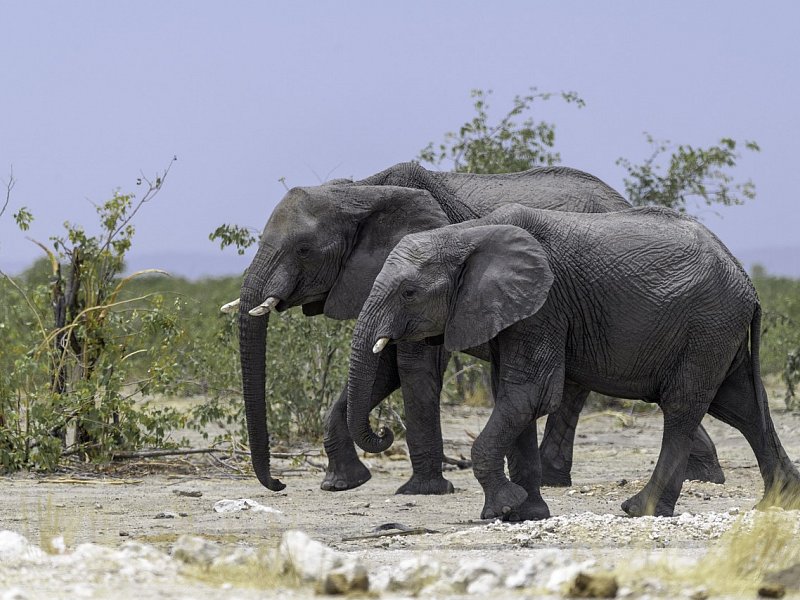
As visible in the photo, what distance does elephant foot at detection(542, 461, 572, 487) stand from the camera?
11570 mm

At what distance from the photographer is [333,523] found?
9.38 meters

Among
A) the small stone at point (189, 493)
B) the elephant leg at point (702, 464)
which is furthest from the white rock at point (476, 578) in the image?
the elephant leg at point (702, 464)

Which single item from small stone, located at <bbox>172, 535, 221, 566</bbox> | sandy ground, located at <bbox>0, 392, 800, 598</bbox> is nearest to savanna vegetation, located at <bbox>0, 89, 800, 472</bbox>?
sandy ground, located at <bbox>0, 392, 800, 598</bbox>

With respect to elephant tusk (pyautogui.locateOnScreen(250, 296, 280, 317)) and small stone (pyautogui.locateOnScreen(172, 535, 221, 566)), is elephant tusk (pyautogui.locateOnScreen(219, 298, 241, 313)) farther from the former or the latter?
small stone (pyautogui.locateOnScreen(172, 535, 221, 566))

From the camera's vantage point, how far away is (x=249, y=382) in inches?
417

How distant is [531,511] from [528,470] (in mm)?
297

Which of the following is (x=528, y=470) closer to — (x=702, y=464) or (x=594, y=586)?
(x=702, y=464)

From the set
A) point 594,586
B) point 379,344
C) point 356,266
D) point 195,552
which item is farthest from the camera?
point 356,266

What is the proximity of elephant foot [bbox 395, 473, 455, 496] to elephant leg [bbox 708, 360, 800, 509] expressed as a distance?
6.82ft

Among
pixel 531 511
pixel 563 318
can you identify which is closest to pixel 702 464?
pixel 531 511

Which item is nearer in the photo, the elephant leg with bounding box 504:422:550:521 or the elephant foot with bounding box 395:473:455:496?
the elephant leg with bounding box 504:422:550:521

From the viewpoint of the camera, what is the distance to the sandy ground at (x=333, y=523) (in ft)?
20.5

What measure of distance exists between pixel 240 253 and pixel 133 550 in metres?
7.07

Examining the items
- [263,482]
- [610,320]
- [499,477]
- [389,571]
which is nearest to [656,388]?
[610,320]
